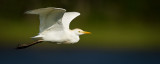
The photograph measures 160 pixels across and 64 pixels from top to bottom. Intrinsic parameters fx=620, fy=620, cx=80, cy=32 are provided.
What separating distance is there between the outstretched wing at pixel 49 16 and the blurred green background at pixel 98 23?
4698mm

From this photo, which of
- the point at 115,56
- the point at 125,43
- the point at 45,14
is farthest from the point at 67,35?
the point at 125,43

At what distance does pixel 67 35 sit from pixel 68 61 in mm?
3460

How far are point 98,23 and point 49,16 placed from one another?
22.5ft

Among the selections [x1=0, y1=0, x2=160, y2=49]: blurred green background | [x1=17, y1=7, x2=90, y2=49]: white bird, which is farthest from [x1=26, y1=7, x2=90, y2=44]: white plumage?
[x1=0, y1=0, x2=160, y2=49]: blurred green background

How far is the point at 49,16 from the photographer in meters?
10.1

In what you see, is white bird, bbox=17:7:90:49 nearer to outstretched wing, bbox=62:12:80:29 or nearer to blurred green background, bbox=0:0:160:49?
outstretched wing, bbox=62:12:80:29

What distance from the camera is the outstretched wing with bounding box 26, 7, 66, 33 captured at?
32.0ft

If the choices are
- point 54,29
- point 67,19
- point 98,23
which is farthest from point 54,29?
point 98,23

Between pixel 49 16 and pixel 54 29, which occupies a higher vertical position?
pixel 49 16

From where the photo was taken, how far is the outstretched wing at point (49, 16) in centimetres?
975

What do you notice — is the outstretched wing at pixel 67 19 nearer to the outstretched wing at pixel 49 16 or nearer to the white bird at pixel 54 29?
the white bird at pixel 54 29

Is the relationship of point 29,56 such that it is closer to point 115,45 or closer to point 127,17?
point 115,45

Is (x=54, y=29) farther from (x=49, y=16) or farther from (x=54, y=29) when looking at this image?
(x=49, y=16)

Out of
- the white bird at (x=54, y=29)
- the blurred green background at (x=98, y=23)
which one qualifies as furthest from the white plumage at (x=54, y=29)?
the blurred green background at (x=98, y=23)
